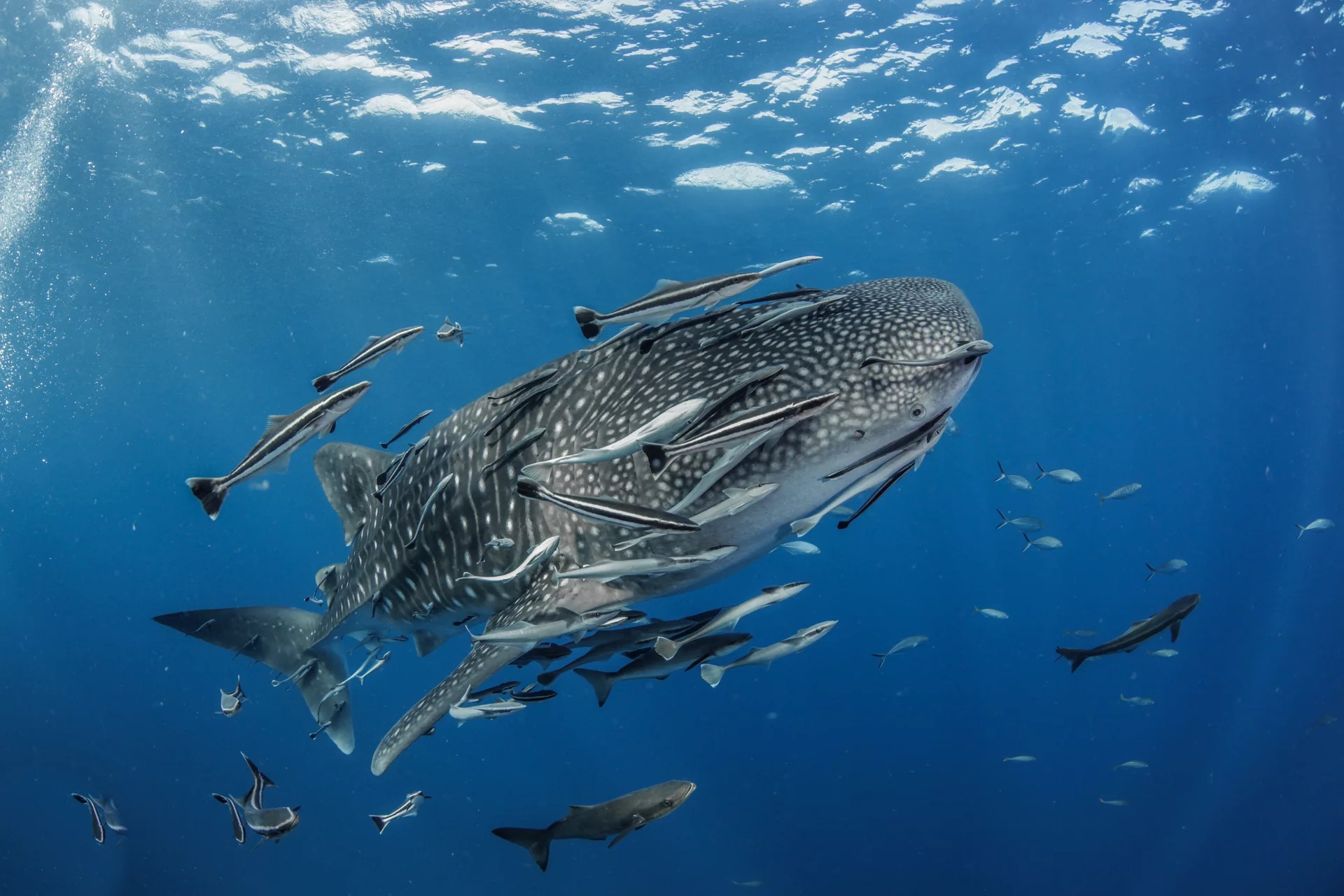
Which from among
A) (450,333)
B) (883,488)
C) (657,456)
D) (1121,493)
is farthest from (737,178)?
(657,456)

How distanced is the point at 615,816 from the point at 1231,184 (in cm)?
3040

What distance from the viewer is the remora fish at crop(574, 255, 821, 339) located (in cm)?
260

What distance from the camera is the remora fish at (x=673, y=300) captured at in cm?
Answer: 260

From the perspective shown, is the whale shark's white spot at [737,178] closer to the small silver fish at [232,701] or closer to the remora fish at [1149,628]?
the remora fish at [1149,628]

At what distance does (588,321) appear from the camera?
265 centimetres

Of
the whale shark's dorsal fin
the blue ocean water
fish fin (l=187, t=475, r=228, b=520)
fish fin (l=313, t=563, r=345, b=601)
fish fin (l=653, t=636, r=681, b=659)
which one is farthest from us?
the blue ocean water

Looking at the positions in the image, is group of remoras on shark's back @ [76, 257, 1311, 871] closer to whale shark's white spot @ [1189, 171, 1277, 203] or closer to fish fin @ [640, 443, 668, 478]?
fish fin @ [640, 443, 668, 478]

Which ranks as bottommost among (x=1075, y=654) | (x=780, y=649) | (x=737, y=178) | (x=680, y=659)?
(x=1075, y=654)

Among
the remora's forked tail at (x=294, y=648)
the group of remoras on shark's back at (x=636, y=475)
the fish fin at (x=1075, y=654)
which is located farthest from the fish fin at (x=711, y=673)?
the fish fin at (x=1075, y=654)

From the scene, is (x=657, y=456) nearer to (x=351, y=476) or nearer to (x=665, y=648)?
(x=665, y=648)

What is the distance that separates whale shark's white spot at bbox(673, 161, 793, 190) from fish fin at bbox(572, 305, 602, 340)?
1931 centimetres

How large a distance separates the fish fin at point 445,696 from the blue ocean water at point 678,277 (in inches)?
73.3

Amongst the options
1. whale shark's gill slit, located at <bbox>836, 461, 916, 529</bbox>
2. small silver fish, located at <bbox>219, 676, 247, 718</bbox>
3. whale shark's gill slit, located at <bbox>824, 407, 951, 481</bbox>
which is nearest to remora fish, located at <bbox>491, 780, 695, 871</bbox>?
whale shark's gill slit, located at <bbox>836, 461, 916, 529</bbox>

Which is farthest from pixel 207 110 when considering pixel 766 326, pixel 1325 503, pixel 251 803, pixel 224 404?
pixel 1325 503
